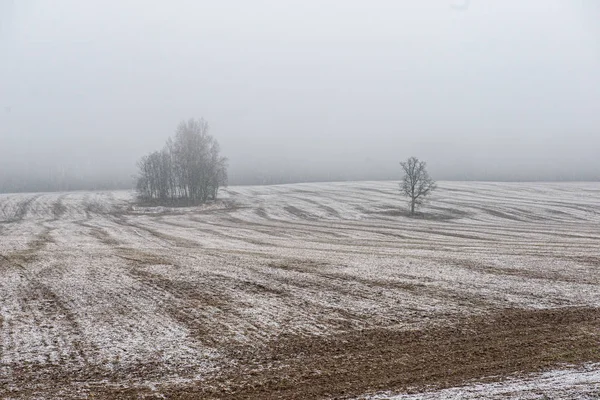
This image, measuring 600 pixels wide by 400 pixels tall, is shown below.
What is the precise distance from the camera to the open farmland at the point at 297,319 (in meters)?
9.38

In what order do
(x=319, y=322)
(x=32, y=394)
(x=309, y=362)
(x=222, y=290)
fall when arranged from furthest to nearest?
(x=222, y=290), (x=319, y=322), (x=309, y=362), (x=32, y=394)

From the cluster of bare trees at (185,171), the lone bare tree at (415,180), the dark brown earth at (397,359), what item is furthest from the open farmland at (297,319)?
the cluster of bare trees at (185,171)

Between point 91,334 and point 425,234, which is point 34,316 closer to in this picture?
point 91,334

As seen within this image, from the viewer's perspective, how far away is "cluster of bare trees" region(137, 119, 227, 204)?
82812 millimetres

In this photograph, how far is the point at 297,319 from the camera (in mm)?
14000

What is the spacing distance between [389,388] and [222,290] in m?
10.5

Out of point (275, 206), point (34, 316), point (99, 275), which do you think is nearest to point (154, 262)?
point (99, 275)

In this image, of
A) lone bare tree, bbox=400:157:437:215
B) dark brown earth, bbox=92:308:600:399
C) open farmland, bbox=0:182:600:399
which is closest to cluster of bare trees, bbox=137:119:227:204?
lone bare tree, bbox=400:157:437:215

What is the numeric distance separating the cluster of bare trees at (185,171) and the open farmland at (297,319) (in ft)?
159

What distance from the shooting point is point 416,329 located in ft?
42.4

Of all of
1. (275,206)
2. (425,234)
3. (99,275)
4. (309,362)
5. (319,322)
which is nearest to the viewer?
(309,362)

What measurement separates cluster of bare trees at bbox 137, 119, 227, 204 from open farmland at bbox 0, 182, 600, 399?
4856 cm

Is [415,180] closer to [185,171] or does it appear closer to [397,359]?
[185,171]

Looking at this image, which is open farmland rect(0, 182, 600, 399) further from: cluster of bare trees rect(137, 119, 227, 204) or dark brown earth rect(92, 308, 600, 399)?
cluster of bare trees rect(137, 119, 227, 204)
